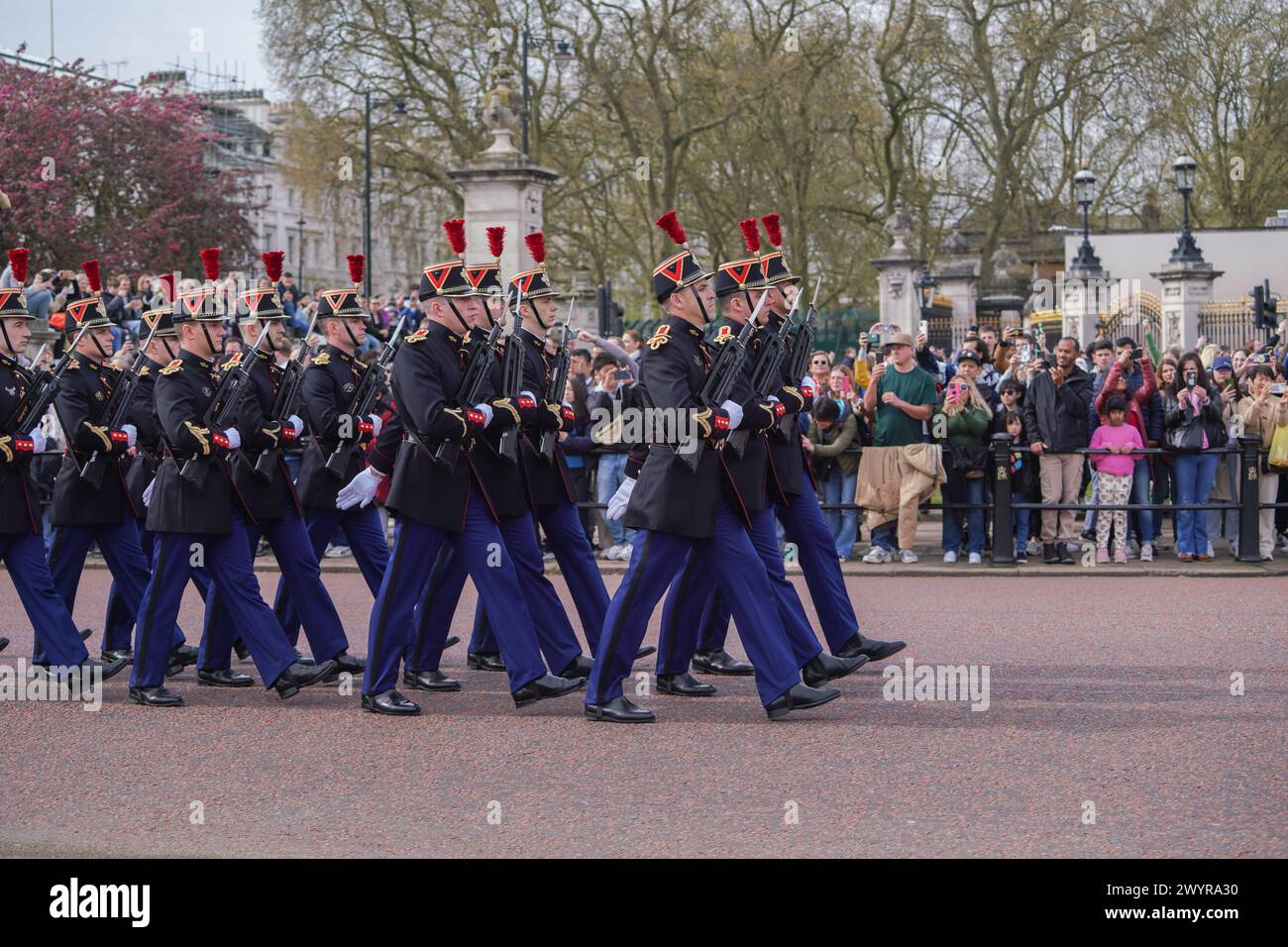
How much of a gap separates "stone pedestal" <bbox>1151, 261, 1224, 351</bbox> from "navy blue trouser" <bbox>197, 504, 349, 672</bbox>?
2737cm

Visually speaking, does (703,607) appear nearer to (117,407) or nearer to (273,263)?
Answer: (273,263)

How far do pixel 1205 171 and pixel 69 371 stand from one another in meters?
44.3

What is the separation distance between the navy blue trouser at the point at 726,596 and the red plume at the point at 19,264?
388cm

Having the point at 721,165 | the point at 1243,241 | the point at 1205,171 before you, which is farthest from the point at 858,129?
the point at 1205,171

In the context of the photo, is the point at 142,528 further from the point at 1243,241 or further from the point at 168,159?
the point at 1243,241

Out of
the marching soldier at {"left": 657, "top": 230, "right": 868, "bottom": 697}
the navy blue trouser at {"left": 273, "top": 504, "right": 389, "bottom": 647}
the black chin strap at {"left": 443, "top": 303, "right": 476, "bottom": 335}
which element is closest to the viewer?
the marching soldier at {"left": 657, "top": 230, "right": 868, "bottom": 697}

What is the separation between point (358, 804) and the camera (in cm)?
662

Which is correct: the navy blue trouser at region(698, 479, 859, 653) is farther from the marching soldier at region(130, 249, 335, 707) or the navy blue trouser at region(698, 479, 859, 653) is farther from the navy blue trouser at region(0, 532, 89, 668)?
the navy blue trouser at region(0, 532, 89, 668)

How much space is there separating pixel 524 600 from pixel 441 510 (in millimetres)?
631

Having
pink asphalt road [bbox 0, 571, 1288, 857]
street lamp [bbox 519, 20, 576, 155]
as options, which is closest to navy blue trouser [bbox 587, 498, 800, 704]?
pink asphalt road [bbox 0, 571, 1288, 857]

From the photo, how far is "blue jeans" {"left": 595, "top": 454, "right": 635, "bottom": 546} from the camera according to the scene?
608 inches

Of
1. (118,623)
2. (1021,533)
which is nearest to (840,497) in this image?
(1021,533)

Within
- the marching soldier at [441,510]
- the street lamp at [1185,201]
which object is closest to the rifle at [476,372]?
the marching soldier at [441,510]
